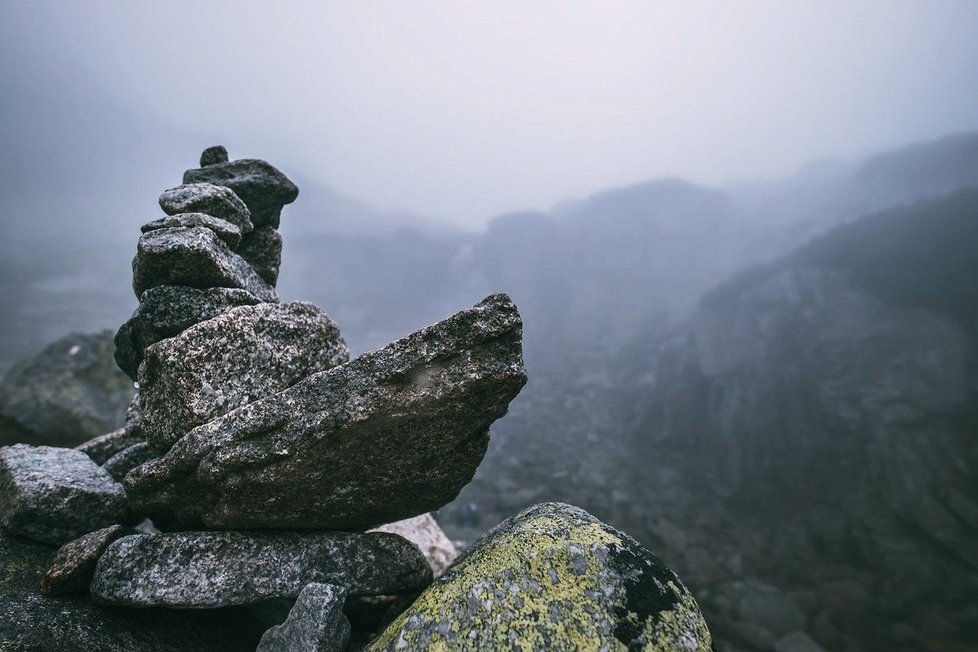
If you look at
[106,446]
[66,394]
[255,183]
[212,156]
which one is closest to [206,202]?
[255,183]

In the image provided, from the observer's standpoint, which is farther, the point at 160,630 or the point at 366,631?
the point at 366,631

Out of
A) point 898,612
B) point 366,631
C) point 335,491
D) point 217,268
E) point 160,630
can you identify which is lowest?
point 898,612

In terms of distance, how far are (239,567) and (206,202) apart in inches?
272

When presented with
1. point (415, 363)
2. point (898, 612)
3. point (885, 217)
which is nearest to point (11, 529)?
point (415, 363)

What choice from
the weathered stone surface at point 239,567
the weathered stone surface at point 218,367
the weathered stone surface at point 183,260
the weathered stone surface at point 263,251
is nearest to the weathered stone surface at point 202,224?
the weathered stone surface at point 183,260

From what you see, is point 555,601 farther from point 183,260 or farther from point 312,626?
point 183,260

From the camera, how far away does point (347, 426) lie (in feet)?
17.6

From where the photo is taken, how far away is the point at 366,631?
7328 mm

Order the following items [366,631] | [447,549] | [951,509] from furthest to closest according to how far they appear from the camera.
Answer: [951,509] → [447,549] → [366,631]

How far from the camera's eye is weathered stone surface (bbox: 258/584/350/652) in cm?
479

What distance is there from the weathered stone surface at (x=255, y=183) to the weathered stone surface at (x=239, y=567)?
7.31 metres

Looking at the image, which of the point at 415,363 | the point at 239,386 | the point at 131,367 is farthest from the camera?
the point at 131,367

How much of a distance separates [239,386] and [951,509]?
4503 centimetres

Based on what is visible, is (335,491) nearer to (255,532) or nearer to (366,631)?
(255,532)
